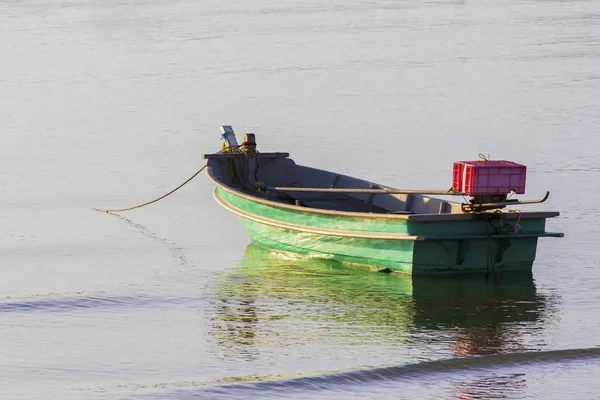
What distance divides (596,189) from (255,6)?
43749 millimetres

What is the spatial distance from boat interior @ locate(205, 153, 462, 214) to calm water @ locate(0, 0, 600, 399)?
88 centimetres

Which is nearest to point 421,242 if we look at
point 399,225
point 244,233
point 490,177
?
point 399,225

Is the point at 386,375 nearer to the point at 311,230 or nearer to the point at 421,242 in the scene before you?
the point at 421,242

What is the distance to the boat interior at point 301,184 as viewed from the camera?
17297 mm

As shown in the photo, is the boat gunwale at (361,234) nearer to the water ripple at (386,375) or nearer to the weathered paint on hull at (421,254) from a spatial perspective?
the weathered paint on hull at (421,254)

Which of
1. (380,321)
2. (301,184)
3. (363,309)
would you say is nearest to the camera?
(380,321)

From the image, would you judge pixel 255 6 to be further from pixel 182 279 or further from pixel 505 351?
pixel 505 351

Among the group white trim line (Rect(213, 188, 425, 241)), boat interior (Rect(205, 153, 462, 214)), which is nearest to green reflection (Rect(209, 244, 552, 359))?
white trim line (Rect(213, 188, 425, 241))

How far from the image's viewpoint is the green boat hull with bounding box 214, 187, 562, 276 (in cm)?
1524

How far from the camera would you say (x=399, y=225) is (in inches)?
600

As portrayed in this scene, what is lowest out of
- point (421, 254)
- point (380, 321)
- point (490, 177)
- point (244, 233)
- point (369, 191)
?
point (380, 321)

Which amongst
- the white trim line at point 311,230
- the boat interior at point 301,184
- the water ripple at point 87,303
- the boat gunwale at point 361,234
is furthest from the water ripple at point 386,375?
the boat interior at point 301,184

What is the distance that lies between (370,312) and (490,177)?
82.9 inches

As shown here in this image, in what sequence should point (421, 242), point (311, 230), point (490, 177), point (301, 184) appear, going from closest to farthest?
1. point (490, 177)
2. point (421, 242)
3. point (311, 230)
4. point (301, 184)
